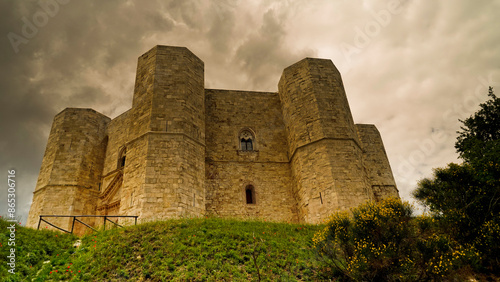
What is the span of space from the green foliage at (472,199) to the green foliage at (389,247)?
2.18 ft

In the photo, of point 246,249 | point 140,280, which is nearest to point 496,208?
point 246,249

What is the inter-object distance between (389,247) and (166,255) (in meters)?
5.58

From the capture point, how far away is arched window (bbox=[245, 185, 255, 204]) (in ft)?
48.9

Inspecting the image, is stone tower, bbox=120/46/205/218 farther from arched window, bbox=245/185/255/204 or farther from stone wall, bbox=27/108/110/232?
stone wall, bbox=27/108/110/232

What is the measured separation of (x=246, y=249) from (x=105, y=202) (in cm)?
1007

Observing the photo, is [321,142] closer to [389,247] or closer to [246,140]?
[246,140]

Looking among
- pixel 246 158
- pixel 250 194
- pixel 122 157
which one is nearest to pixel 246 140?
pixel 246 158

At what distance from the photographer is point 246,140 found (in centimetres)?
1655

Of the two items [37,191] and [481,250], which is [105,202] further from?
[481,250]

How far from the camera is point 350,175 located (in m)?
13.2

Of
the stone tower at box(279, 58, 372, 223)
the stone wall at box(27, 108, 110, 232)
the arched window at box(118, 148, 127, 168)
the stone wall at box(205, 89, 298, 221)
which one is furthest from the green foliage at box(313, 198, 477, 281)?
the stone wall at box(27, 108, 110, 232)

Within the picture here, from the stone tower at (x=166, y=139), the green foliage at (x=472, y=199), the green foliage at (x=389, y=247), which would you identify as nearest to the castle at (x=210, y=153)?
the stone tower at (x=166, y=139)

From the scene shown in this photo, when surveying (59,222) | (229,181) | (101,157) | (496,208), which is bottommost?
(496,208)

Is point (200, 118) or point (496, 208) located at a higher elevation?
point (200, 118)
